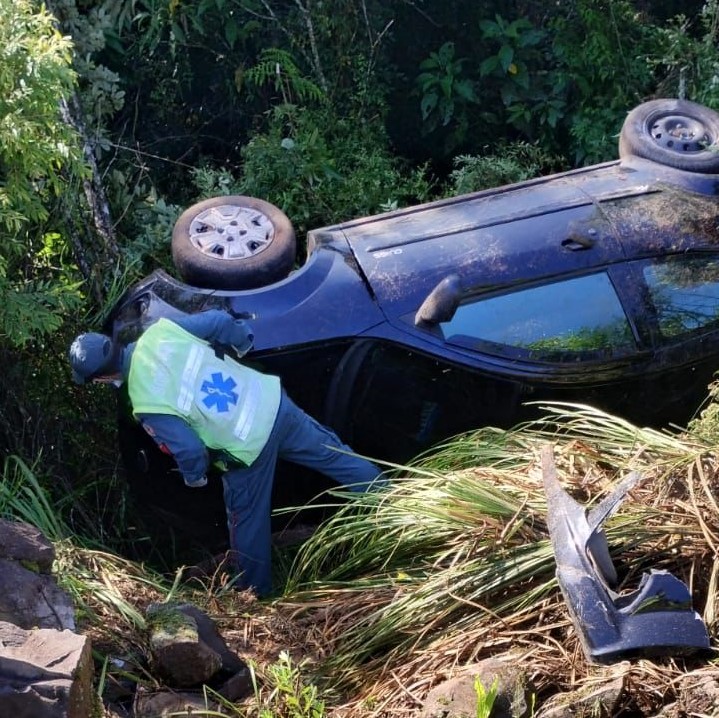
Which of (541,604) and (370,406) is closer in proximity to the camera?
(541,604)

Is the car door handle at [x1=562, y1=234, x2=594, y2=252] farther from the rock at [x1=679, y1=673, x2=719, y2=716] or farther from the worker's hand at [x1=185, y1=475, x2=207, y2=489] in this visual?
the rock at [x1=679, y1=673, x2=719, y2=716]

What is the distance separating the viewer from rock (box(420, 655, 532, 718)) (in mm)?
3182

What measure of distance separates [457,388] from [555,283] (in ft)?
2.18

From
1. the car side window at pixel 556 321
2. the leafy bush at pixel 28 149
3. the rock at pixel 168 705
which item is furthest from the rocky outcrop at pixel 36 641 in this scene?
the car side window at pixel 556 321

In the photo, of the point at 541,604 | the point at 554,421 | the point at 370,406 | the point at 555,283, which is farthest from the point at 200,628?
the point at 555,283

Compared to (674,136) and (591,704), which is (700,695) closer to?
(591,704)

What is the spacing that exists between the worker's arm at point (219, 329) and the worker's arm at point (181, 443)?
14.9 inches

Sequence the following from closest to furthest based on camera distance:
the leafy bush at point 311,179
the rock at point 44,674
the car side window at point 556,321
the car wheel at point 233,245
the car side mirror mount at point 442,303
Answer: the rock at point 44,674, the car side mirror mount at point 442,303, the car side window at point 556,321, the car wheel at point 233,245, the leafy bush at point 311,179

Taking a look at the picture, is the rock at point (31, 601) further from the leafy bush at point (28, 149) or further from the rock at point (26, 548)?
the leafy bush at point (28, 149)

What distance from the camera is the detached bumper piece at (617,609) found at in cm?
336

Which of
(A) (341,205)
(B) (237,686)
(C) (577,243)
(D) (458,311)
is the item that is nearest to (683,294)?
(C) (577,243)

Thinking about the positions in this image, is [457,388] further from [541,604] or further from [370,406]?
[541,604]

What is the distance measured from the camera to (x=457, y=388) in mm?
4738

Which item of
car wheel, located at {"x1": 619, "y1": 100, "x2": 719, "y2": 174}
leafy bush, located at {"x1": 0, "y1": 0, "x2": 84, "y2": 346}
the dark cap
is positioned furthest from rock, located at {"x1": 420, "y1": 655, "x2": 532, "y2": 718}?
car wheel, located at {"x1": 619, "y1": 100, "x2": 719, "y2": 174}
